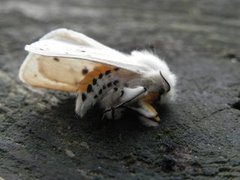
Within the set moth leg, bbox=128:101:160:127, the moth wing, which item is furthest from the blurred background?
the moth wing

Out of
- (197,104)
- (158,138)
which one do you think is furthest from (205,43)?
(158,138)

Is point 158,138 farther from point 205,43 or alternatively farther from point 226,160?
point 205,43

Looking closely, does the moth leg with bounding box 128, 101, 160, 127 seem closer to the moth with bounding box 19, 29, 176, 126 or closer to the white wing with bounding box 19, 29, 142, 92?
the moth with bounding box 19, 29, 176, 126

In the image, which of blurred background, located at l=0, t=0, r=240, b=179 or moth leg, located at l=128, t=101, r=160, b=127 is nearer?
blurred background, located at l=0, t=0, r=240, b=179

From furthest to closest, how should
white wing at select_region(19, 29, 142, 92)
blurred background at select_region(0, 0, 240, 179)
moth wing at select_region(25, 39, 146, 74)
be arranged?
white wing at select_region(19, 29, 142, 92) → moth wing at select_region(25, 39, 146, 74) → blurred background at select_region(0, 0, 240, 179)

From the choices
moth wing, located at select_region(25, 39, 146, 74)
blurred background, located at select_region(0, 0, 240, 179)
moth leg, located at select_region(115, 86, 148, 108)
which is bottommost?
blurred background, located at select_region(0, 0, 240, 179)

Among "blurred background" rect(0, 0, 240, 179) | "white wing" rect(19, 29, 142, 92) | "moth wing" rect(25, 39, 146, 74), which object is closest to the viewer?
"blurred background" rect(0, 0, 240, 179)

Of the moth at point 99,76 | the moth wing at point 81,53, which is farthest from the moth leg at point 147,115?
the moth wing at point 81,53

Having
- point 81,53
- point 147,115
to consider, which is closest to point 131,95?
point 147,115
